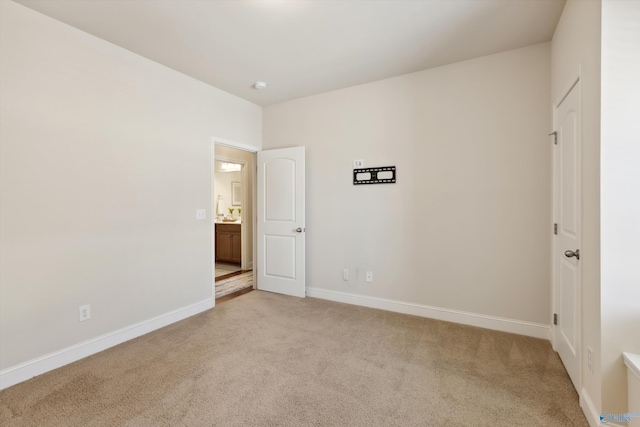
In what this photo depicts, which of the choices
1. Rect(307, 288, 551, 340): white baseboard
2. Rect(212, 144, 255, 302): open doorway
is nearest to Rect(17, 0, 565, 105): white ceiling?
Rect(212, 144, 255, 302): open doorway

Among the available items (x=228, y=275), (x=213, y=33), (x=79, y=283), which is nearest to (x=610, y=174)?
(x=213, y=33)

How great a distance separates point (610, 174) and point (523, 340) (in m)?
1.81

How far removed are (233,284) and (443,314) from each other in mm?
3128

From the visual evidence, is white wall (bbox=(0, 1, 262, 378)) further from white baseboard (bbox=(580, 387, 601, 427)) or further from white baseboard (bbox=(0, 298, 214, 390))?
white baseboard (bbox=(580, 387, 601, 427))

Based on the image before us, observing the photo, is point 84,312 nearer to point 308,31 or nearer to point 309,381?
point 309,381

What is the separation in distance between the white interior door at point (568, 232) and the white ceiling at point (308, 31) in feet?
2.89

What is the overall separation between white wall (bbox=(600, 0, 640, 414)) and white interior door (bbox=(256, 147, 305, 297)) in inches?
116

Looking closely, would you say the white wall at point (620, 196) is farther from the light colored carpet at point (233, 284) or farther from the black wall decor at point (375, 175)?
the light colored carpet at point (233, 284)

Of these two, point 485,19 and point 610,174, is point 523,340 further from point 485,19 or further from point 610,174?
point 485,19

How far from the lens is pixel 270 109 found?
4.26 m

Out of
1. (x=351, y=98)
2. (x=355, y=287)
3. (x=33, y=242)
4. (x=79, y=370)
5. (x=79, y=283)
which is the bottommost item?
(x=79, y=370)

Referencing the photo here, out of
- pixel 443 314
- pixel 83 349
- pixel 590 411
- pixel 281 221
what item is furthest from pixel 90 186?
pixel 590 411

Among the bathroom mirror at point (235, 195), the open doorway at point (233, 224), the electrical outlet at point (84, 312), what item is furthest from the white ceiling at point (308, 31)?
the bathroom mirror at point (235, 195)

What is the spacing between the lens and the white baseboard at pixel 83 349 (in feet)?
6.72
